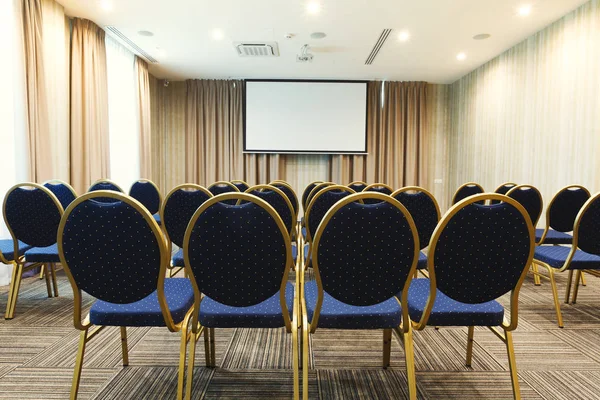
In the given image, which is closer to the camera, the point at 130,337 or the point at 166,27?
the point at 130,337

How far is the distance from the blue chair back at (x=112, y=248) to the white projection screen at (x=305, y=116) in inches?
262

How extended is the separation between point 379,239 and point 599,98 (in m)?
4.49

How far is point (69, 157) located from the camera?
4.86 metres

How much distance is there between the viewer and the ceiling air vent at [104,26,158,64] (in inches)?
210

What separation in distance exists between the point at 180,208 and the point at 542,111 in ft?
17.3

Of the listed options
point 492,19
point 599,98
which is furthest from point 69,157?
point 599,98

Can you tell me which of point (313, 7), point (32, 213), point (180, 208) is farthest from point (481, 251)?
point (313, 7)

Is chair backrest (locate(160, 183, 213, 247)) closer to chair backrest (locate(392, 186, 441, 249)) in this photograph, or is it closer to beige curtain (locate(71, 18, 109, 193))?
chair backrest (locate(392, 186, 441, 249))

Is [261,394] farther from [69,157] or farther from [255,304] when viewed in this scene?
[69,157]

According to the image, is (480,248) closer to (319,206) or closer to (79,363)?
(319,206)

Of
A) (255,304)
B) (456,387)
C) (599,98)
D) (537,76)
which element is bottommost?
(456,387)

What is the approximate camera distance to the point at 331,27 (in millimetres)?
5051

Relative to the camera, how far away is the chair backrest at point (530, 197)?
3.23 meters

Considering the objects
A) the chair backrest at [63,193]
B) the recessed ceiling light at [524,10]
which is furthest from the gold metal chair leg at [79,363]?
the recessed ceiling light at [524,10]
